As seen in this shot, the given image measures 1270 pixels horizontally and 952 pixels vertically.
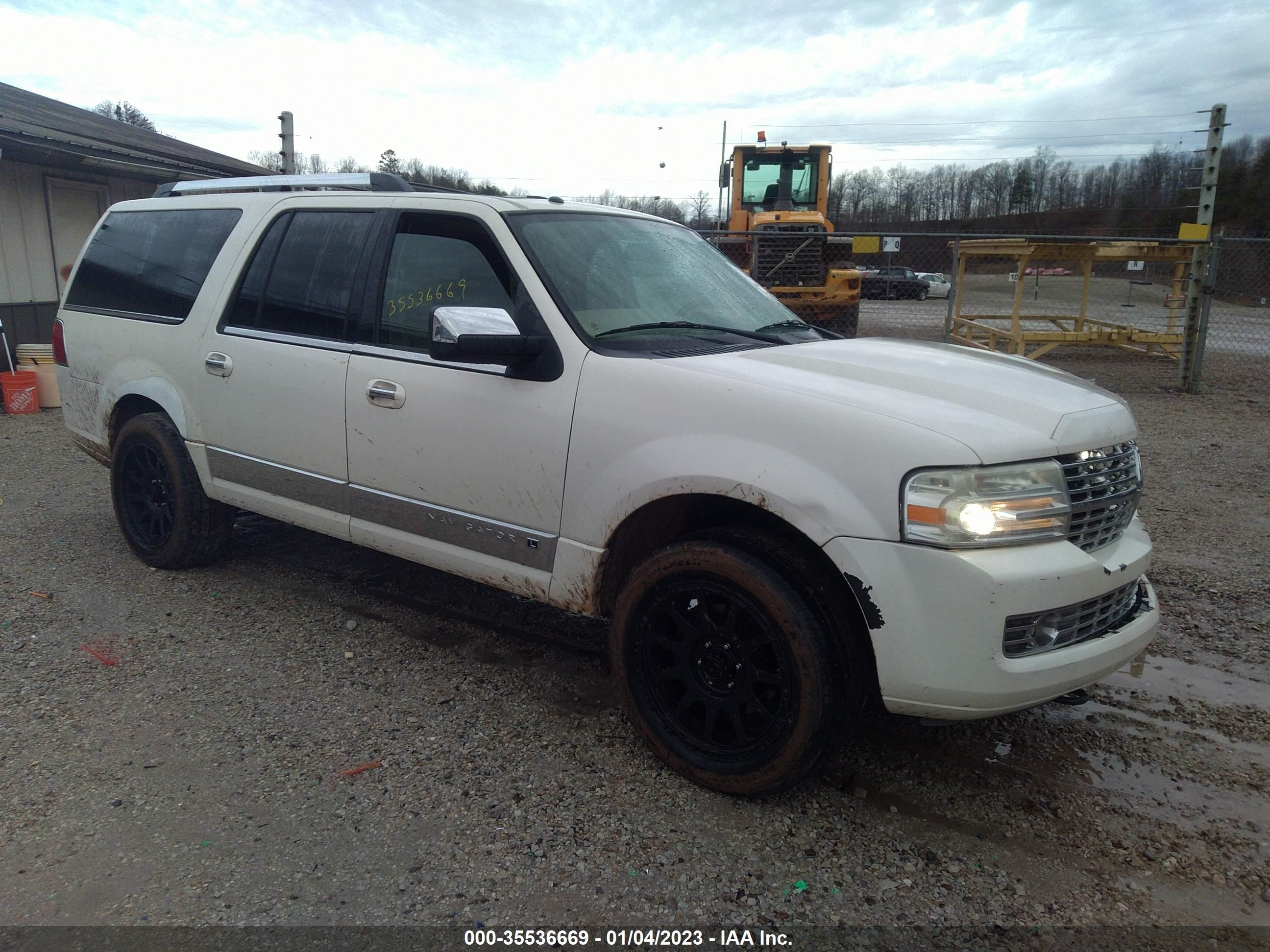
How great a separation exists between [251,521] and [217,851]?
3.54 meters

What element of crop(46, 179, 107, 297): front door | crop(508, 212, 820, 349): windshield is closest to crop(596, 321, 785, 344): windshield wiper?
crop(508, 212, 820, 349): windshield

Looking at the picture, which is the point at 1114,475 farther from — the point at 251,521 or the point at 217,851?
the point at 251,521

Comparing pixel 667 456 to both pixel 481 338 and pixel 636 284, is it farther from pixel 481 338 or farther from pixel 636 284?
pixel 636 284

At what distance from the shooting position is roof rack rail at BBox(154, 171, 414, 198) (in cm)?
415

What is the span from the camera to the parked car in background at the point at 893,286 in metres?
30.9

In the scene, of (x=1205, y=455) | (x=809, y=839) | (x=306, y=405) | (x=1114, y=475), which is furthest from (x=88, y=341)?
(x=1205, y=455)

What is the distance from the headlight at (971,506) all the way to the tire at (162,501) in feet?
12.1

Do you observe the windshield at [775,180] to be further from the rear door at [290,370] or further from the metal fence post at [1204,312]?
the rear door at [290,370]

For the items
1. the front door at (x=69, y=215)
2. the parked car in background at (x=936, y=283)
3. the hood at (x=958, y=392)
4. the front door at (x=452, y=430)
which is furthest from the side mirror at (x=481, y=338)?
the parked car in background at (x=936, y=283)

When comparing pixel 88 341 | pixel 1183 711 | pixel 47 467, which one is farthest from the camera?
pixel 47 467

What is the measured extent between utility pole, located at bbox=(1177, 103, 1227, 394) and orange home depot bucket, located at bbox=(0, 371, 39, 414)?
13.7 metres

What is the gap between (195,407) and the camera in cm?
438

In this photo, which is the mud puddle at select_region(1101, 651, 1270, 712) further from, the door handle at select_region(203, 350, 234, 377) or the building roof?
the building roof

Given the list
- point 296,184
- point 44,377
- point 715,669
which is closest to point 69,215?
point 44,377
